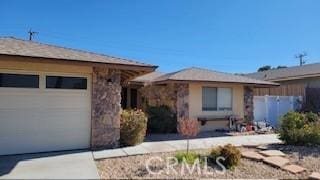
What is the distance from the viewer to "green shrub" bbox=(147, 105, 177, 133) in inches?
639

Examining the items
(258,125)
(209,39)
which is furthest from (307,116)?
(209,39)

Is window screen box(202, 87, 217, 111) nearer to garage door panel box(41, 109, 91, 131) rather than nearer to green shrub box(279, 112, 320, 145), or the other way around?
green shrub box(279, 112, 320, 145)

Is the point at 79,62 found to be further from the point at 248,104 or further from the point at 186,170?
the point at 248,104

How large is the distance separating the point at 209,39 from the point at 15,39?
17209 millimetres

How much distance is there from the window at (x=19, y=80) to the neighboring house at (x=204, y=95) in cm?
705

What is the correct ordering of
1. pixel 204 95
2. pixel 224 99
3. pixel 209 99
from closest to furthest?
pixel 204 95 < pixel 209 99 < pixel 224 99

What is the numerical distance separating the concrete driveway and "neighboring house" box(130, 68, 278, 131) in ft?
24.1

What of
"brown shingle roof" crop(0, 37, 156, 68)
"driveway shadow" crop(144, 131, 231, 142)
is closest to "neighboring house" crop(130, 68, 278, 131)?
"driveway shadow" crop(144, 131, 231, 142)

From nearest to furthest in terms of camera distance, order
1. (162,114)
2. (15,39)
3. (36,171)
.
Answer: (36,171) < (15,39) < (162,114)

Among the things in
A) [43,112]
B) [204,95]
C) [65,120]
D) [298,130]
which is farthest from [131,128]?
[204,95]

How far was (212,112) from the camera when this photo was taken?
1738 cm

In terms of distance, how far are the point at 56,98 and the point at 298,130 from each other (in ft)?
27.9

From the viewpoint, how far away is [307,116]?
13203 mm

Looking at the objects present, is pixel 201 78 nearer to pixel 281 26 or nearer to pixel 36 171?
pixel 281 26
